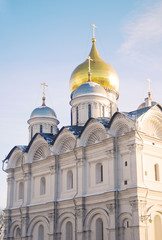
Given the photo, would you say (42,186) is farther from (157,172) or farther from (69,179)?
(157,172)

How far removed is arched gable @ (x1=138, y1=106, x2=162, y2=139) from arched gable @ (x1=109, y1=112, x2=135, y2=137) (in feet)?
3.07

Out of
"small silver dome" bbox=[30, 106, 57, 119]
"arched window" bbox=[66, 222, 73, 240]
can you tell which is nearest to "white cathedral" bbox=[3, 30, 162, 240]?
"arched window" bbox=[66, 222, 73, 240]

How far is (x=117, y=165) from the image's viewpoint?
2344 cm

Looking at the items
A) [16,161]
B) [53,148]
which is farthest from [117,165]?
[16,161]

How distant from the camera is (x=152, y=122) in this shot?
24.8 meters

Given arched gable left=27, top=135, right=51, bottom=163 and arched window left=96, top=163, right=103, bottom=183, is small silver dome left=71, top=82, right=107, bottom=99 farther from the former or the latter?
arched window left=96, top=163, right=103, bottom=183

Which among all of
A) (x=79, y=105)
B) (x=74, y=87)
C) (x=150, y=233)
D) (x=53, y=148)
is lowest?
(x=150, y=233)

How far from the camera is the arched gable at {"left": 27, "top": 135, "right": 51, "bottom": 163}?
95.5ft

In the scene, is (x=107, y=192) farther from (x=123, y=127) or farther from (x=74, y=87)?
(x=74, y=87)

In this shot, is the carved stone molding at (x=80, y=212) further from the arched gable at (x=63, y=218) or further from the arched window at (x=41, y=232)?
the arched window at (x=41, y=232)

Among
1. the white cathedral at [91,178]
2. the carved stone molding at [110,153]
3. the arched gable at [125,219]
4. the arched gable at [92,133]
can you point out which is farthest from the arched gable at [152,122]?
the arched gable at [125,219]

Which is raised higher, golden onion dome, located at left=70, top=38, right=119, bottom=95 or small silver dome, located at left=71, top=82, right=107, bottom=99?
golden onion dome, located at left=70, top=38, right=119, bottom=95

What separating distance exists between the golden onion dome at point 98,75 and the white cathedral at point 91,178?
0.61 metres

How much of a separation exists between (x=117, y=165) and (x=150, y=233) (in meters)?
4.39
